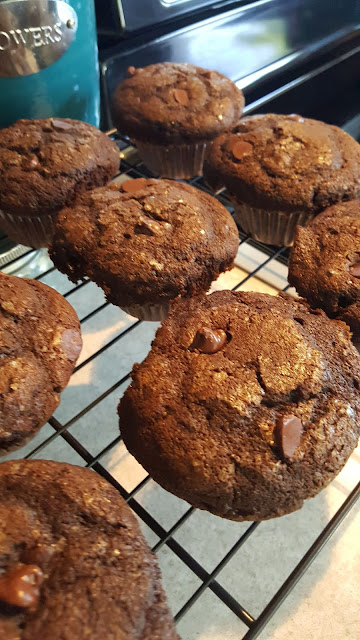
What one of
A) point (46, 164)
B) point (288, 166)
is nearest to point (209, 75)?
point (288, 166)

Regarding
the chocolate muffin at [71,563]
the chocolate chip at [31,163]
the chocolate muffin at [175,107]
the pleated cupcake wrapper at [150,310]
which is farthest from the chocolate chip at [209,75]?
the chocolate muffin at [71,563]

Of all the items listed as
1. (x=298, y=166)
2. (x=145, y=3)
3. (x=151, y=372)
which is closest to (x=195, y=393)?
(x=151, y=372)

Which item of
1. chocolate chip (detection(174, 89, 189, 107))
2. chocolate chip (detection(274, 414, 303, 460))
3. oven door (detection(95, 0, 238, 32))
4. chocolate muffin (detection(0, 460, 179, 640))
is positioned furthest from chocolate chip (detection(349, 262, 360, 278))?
oven door (detection(95, 0, 238, 32))

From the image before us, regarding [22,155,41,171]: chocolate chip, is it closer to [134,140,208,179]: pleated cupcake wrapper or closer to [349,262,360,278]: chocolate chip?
[134,140,208,179]: pleated cupcake wrapper

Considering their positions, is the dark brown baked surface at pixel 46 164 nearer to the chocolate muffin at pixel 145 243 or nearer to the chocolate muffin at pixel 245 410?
the chocolate muffin at pixel 145 243

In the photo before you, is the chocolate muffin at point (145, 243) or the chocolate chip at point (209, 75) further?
the chocolate chip at point (209, 75)

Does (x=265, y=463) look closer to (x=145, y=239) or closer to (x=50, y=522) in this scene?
(x=50, y=522)
